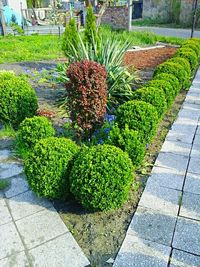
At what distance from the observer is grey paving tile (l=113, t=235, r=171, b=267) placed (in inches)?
80.2

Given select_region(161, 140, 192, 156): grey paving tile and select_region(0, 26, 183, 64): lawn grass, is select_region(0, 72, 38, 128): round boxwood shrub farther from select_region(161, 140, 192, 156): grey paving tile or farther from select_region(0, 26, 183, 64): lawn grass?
select_region(0, 26, 183, 64): lawn grass

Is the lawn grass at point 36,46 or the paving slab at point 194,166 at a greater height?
the lawn grass at point 36,46

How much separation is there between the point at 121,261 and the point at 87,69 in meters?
2.00

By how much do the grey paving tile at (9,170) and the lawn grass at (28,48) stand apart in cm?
589

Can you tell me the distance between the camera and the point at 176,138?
12.7ft

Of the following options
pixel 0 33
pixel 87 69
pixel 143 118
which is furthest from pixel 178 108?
pixel 0 33

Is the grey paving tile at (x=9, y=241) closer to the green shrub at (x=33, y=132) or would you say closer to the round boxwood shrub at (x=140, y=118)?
the green shrub at (x=33, y=132)

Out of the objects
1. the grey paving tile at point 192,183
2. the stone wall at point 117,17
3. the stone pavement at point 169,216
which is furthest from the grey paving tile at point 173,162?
the stone wall at point 117,17

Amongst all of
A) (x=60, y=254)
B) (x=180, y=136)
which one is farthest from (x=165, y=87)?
(x=60, y=254)

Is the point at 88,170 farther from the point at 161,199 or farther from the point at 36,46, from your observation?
the point at 36,46

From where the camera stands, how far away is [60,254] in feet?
7.00

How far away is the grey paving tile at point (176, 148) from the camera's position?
3.52 metres

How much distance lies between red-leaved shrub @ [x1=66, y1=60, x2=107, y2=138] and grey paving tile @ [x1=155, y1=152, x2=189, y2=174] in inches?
34.6

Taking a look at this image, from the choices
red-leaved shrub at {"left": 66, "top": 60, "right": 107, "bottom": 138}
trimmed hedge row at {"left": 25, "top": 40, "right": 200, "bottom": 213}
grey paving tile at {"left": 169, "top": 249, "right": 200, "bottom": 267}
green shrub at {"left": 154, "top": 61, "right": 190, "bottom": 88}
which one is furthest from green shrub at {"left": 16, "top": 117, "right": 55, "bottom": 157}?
green shrub at {"left": 154, "top": 61, "right": 190, "bottom": 88}
